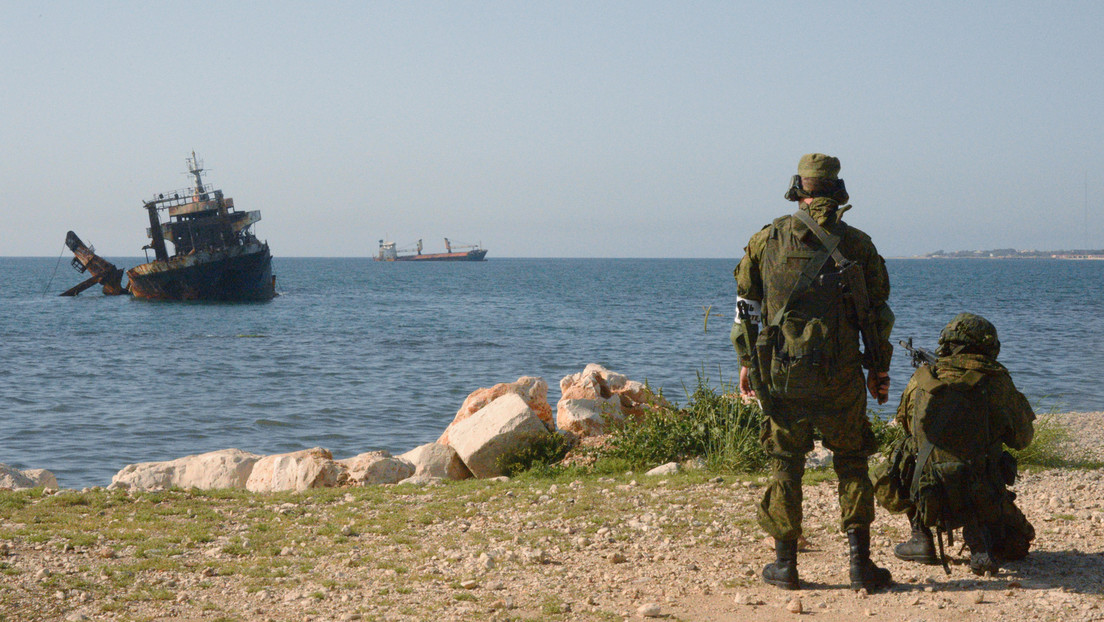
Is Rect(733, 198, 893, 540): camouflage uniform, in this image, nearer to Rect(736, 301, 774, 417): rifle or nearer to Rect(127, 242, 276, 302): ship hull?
Rect(736, 301, 774, 417): rifle

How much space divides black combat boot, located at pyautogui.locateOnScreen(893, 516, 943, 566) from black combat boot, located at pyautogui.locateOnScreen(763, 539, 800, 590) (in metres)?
0.66

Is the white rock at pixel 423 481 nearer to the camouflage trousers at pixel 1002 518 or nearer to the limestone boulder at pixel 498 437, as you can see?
the limestone boulder at pixel 498 437

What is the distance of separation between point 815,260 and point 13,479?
7716 mm

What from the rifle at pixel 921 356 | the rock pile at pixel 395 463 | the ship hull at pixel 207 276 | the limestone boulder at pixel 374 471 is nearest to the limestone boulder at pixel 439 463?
the rock pile at pixel 395 463

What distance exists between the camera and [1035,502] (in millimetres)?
5914

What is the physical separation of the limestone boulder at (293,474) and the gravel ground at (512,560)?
1.30 m

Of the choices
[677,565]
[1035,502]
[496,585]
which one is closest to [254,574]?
[496,585]

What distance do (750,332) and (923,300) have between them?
5851cm

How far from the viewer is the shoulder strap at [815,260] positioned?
13.9 ft

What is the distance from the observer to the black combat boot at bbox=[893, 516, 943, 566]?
4730mm

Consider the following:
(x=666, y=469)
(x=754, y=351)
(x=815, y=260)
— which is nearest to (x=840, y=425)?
(x=754, y=351)

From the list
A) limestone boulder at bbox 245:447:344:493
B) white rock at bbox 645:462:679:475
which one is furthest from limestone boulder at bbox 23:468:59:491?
white rock at bbox 645:462:679:475

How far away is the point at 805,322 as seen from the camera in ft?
14.0

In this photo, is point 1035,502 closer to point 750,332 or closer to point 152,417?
point 750,332
